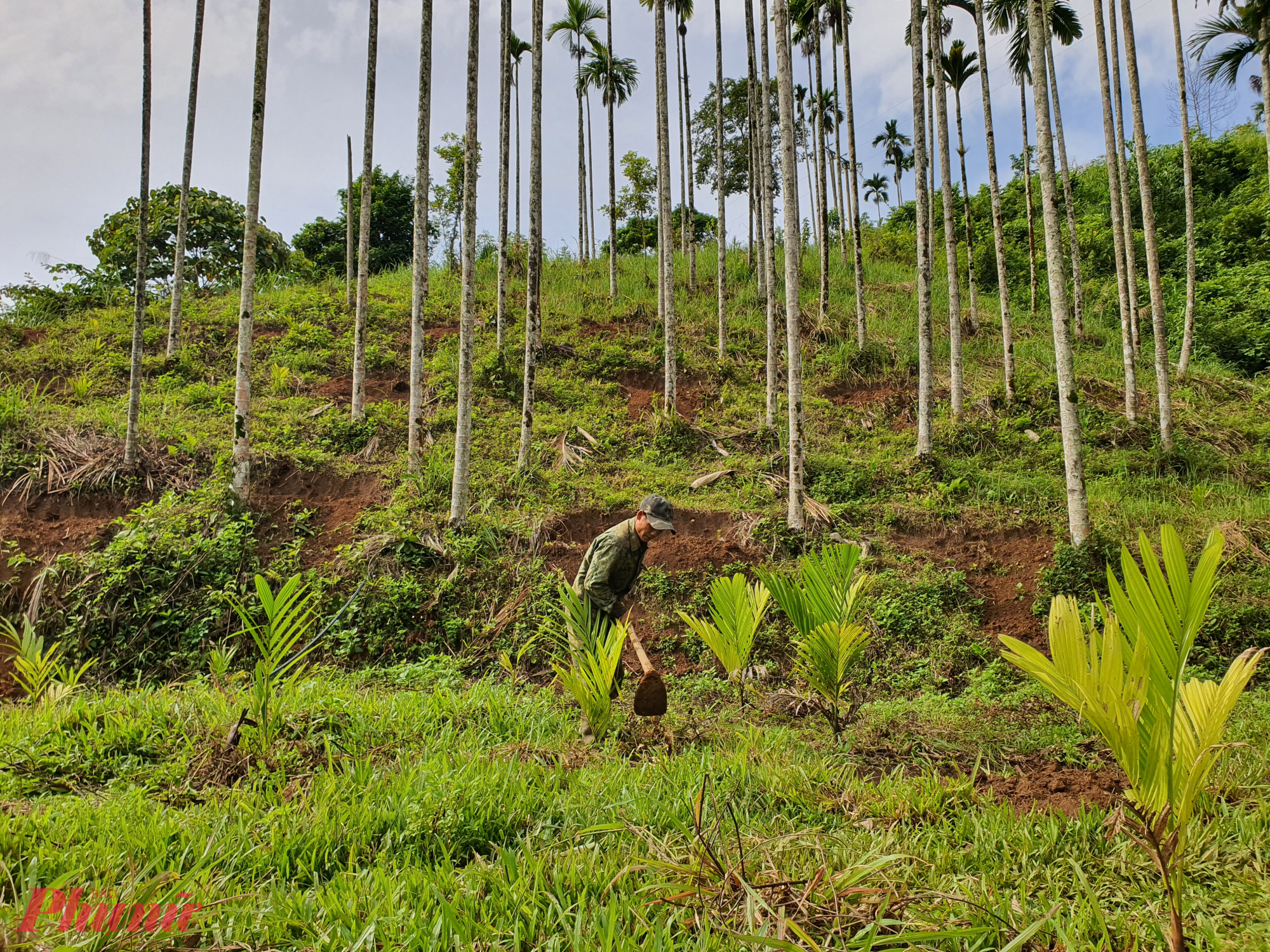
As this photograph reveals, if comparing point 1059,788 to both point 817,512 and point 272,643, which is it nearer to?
point 272,643

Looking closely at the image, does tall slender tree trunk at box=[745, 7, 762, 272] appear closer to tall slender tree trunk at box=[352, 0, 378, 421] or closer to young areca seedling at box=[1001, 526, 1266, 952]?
tall slender tree trunk at box=[352, 0, 378, 421]

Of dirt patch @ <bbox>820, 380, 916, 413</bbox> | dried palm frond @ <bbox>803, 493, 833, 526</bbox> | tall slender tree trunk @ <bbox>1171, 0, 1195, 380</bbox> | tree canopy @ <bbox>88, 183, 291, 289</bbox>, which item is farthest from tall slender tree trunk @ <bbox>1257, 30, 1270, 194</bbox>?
tree canopy @ <bbox>88, 183, 291, 289</bbox>

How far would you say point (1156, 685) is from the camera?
1824 mm

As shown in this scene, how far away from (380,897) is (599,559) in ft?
9.69

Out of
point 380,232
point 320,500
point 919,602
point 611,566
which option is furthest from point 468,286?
point 380,232


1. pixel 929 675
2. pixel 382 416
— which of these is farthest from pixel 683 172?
pixel 929 675

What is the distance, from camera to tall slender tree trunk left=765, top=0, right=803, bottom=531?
24.7 ft

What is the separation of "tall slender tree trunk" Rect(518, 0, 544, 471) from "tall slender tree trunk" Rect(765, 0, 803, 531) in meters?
3.71

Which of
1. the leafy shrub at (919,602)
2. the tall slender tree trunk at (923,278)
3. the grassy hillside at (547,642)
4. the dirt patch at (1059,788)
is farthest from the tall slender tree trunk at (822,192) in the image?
the dirt patch at (1059,788)

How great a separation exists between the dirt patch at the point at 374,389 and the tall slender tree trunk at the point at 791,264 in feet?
25.0

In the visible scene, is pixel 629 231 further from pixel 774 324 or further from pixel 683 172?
pixel 774 324

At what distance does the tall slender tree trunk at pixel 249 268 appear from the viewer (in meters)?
7.44

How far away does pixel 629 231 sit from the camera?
979 inches

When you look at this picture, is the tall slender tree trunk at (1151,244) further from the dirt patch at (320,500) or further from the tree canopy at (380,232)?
the tree canopy at (380,232)
